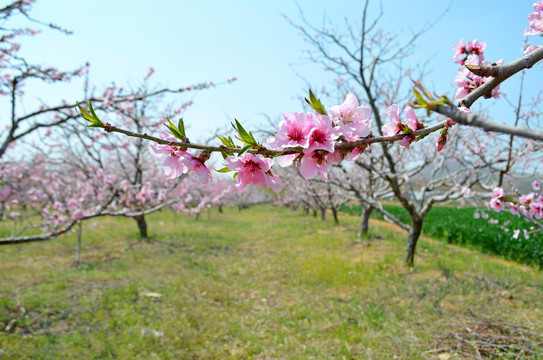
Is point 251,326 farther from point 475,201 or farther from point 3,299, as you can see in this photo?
point 475,201

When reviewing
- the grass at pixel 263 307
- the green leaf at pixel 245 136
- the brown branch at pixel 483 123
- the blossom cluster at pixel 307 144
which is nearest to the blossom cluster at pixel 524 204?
the grass at pixel 263 307

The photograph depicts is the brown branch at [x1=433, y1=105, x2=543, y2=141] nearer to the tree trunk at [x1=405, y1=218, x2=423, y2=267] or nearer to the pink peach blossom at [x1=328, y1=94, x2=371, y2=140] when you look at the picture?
the pink peach blossom at [x1=328, y1=94, x2=371, y2=140]

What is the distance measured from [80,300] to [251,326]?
2989mm

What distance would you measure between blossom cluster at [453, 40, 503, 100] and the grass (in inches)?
105

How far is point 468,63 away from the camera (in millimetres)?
1328

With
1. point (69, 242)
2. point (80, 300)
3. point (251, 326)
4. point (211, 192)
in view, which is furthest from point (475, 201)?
point (211, 192)

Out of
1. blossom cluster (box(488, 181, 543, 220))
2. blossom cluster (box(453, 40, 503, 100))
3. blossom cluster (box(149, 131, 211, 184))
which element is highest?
blossom cluster (box(453, 40, 503, 100))

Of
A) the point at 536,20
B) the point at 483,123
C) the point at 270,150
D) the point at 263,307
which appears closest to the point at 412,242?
the point at 263,307

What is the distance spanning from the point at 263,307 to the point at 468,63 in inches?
189

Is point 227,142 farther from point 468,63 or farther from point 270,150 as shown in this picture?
point 468,63

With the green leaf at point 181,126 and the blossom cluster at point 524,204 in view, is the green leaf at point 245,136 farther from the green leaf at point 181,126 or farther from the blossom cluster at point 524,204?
the blossom cluster at point 524,204

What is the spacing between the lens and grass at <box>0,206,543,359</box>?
3.47 meters

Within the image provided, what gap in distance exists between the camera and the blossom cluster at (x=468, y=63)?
1.29m

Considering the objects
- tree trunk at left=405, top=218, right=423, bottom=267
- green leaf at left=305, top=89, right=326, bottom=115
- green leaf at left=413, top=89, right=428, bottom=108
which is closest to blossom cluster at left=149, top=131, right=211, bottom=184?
green leaf at left=305, top=89, right=326, bottom=115
